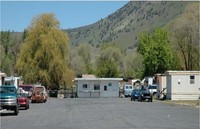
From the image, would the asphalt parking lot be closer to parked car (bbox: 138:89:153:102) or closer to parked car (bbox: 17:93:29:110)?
parked car (bbox: 17:93:29:110)

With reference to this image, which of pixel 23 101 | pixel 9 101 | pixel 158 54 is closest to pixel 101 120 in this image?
pixel 9 101

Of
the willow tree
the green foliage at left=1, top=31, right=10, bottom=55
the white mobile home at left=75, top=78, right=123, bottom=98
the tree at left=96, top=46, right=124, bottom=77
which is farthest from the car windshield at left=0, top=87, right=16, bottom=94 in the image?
the tree at left=96, top=46, right=124, bottom=77

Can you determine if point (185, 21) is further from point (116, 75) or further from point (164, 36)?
point (116, 75)

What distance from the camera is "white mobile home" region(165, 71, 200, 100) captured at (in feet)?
191

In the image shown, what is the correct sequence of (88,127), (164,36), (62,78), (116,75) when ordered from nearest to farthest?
(88,127), (62,78), (164,36), (116,75)

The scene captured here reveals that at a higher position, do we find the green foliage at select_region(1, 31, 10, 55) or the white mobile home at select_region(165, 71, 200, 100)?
the green foliage at select_region(1, 31, 10, 55)

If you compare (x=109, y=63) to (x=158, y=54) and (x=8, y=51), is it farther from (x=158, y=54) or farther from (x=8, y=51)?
(x=158, y=54)

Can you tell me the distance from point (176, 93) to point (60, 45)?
33.3m

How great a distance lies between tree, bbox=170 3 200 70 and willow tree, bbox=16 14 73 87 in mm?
19841

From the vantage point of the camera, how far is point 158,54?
9606 centimetres

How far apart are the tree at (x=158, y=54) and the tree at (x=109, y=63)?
2581 centimetres

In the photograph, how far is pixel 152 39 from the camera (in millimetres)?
98438

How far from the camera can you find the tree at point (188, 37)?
74875 mm

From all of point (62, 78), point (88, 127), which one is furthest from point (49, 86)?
point (88, 127)
